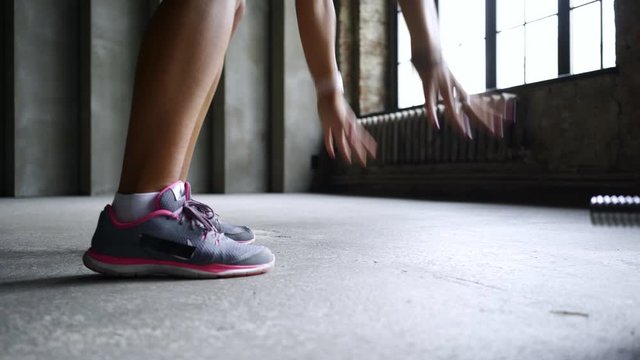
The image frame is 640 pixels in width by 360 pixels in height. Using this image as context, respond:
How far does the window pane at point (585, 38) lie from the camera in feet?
15.3

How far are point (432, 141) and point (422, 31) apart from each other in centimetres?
503

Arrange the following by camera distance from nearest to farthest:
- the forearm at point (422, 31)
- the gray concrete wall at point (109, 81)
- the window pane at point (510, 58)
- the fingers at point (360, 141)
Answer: the forearm at point (422, 31), the fingers at point (360, 141), the window pane at point (510, 58), the gray concrete wall at point (109, 81)

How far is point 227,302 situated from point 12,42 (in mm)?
6695

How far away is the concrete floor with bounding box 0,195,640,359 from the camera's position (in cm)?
69

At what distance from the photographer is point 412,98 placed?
707 cm

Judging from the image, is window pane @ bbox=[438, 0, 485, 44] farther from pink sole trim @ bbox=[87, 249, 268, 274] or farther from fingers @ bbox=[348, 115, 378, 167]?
pink sole trim @ bbox=[87, 249, 268, 274]

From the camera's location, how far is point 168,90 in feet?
3.74

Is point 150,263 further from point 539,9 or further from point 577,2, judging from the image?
point 539,9

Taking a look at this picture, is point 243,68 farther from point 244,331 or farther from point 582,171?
point 244,331

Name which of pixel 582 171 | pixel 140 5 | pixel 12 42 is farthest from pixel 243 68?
pixel 582 171

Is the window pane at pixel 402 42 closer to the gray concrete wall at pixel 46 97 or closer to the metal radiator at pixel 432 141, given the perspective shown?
the metal radiator at pixel 432 141

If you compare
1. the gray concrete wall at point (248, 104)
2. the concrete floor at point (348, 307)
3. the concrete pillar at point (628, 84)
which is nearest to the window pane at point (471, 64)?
the concrete pillar at point (628, 84)

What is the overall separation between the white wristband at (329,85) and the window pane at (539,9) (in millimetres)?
4259

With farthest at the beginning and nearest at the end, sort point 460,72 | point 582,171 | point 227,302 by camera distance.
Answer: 1. point 460,72
2. point 582,171
3. point 227,302
